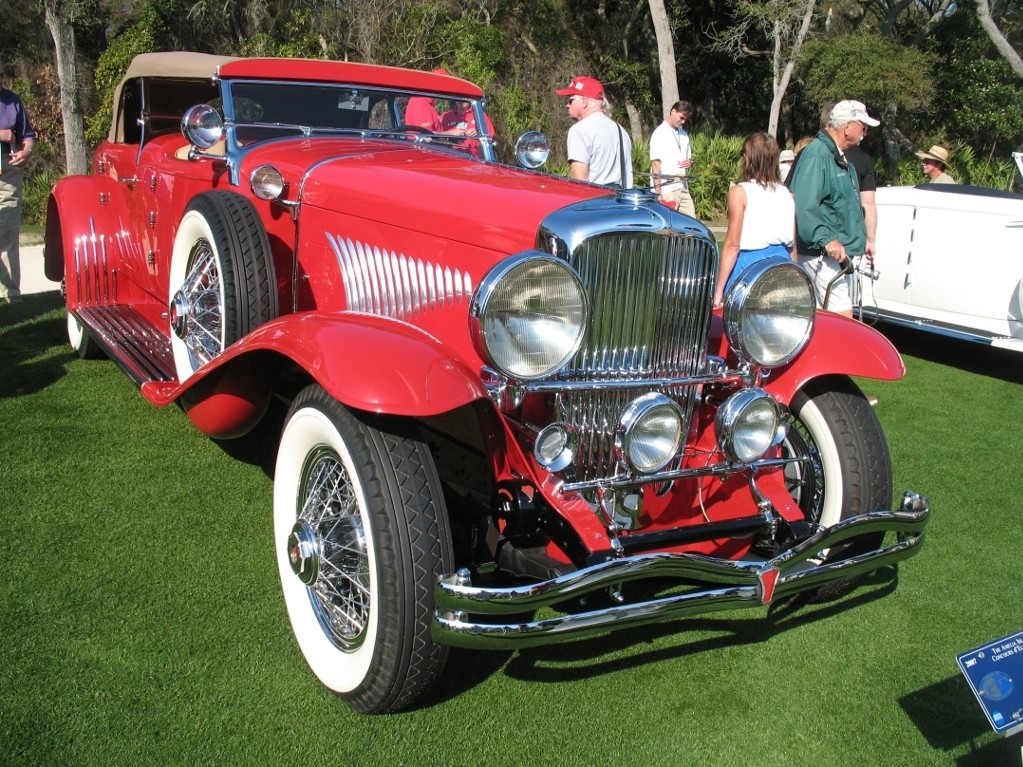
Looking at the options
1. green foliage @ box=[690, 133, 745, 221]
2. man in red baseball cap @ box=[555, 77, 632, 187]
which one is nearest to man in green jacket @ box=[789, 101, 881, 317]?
man in red baseball cap @ box=[555, 77, 632, 187]

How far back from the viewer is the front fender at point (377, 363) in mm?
2271

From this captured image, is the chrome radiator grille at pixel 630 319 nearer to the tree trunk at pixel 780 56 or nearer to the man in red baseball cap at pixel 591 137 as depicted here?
the man in red baseball cap at pixel 591 137

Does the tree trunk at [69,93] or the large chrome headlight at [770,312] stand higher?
the tree trunk at [69,93]

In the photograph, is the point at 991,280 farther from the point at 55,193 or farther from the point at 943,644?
the point at 55,193

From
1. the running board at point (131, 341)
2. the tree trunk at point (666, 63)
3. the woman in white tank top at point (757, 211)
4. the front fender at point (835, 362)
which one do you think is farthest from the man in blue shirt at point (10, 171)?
the tree trunk at point (666, 63)

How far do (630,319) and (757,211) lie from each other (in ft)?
7.78

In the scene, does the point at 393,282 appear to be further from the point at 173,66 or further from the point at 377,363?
the point at 173,66

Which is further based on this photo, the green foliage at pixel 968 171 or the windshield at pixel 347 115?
the green foliage at pixel 968 171

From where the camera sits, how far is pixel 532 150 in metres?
4.48

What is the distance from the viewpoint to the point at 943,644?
2967mm

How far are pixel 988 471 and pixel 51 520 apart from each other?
14.1 ft

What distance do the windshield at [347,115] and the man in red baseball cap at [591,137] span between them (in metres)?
1.57

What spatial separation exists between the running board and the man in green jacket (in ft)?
11.4

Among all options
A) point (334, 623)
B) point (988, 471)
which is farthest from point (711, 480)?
point (988, 471)
